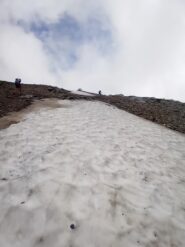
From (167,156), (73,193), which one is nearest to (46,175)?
(73,193)

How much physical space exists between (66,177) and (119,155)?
8.77ft

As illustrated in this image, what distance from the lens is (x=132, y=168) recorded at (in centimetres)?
748

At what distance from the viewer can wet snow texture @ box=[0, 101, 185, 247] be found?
449 centimetres

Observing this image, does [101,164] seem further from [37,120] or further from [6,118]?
[6,118]

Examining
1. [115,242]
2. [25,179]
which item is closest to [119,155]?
[25,179]

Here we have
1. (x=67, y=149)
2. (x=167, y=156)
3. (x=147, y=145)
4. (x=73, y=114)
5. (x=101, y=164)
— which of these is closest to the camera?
(x=101, y=164)

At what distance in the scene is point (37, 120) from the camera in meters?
12.4

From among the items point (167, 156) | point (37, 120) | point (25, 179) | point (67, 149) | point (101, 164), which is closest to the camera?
point (25, 179)

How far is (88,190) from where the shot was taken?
5.87 m

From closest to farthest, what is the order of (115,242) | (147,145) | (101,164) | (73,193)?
1. (115,242)
2. (73,193)
3. (101,164)
4. (147,145)

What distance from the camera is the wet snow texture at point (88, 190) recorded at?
4492 millimetres

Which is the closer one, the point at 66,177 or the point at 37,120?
the point at 66,177

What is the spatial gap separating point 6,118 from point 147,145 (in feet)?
23.8

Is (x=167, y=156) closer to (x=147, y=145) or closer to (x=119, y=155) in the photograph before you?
(x=147, y=145)
